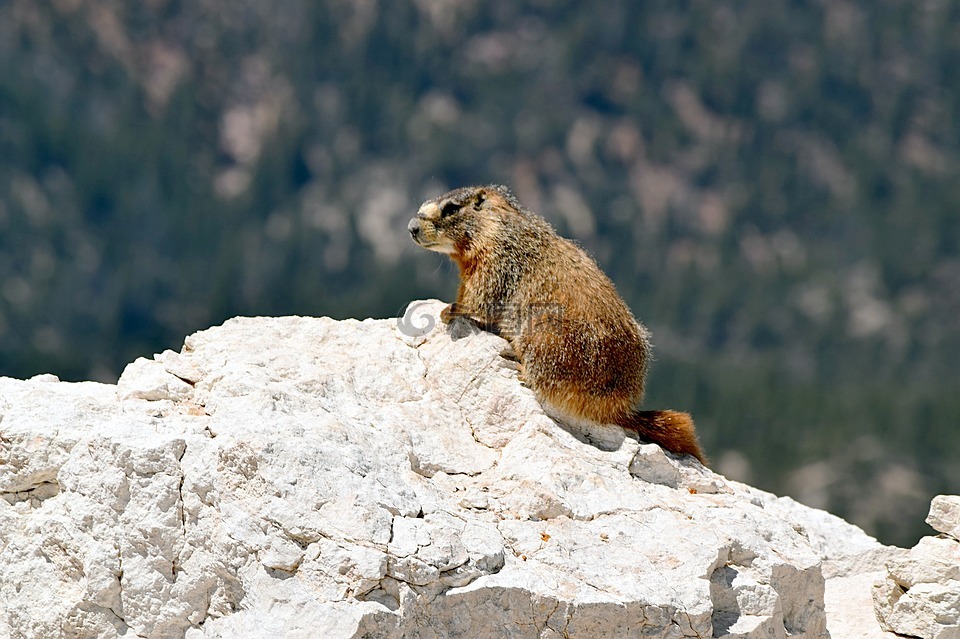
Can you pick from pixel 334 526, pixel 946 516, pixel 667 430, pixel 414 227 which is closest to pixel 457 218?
pixel 414 227

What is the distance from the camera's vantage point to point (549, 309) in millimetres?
13250

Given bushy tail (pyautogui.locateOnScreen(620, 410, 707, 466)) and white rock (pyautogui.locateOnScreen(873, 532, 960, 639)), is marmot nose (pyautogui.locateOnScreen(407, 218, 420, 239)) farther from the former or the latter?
white rock (pyautogui.locateOnScreen(873, 532, 960, 639))

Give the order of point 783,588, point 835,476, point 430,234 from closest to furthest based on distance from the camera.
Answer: point 783,588 → point 430,234 → point 835,476

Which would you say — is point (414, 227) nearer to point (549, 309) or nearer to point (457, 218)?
point (457, 218)

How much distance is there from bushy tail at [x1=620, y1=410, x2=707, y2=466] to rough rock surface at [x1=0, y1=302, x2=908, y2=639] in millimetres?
578

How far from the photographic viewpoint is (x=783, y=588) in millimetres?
11609

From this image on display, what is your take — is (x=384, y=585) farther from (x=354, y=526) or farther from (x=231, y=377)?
(x=231, y=377)

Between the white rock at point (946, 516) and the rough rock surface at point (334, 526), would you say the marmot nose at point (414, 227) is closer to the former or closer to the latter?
the rough rock surface at point (334, 526)

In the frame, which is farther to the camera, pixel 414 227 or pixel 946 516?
pixel 414 227

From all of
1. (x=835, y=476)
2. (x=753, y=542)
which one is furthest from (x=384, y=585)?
(x=835, y=476)

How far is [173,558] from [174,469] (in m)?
0.73

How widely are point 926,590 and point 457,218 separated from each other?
6264mm

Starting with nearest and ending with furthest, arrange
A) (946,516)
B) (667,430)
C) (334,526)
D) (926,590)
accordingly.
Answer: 1. (334,526)
2. (926,590)
3. (946,516)
4. (667,430)

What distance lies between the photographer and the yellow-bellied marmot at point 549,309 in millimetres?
12898
